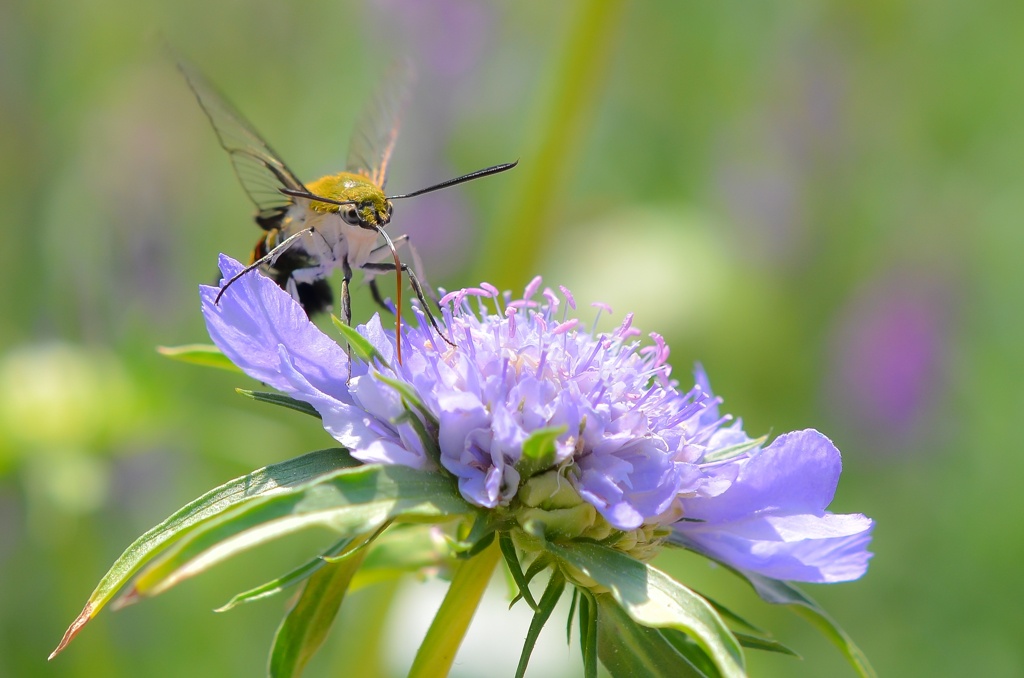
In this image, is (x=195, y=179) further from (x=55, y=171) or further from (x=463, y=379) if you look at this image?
(x=463, y=379)

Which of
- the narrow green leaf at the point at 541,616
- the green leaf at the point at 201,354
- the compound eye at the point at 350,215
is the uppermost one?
the compound eye at the point at 350,215

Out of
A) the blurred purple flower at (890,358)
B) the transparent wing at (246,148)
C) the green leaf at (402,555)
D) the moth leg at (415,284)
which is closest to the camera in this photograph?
the moth leg at (415,284)

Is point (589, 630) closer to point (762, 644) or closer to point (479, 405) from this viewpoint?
point (762, 644)

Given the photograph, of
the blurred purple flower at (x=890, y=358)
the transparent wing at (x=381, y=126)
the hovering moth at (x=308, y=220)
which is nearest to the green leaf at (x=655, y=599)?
the hovering moth at (x=308, y=220)

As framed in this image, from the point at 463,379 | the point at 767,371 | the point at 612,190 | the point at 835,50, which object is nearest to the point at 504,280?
the point at 463,379

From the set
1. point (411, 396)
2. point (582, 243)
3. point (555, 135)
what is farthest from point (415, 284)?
point (582, 243)

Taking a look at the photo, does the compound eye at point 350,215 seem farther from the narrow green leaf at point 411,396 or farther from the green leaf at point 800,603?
the green leaf at point 800,603

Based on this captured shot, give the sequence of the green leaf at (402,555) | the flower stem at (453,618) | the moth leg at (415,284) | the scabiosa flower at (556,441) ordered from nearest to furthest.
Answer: the scabiosa flower at (556,441), the flower stem at (453,618), the moth leg at (415,284), the green leaf at (402,555)

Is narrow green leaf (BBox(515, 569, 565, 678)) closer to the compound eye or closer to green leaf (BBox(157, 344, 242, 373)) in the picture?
green leaf (BBox(157, 344, 242, 373))
